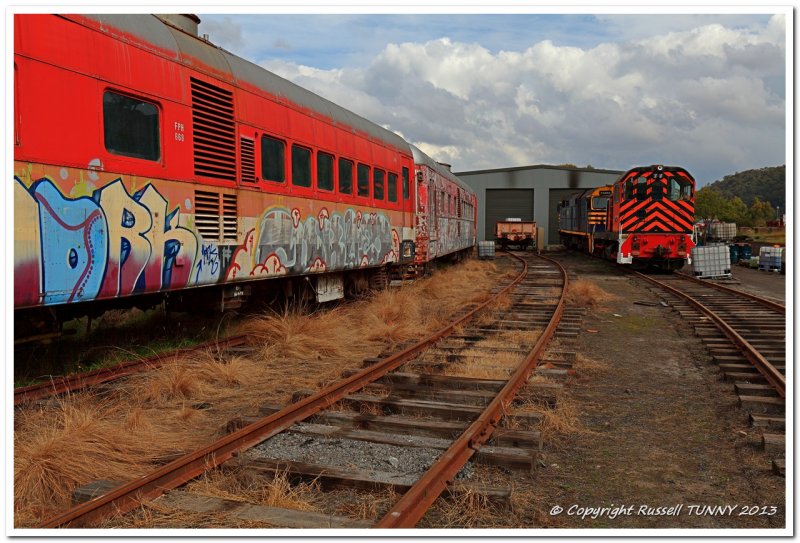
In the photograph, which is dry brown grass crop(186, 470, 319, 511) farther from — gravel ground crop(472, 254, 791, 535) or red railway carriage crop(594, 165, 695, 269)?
red railway carriage crop(594, 165, 695, 269)

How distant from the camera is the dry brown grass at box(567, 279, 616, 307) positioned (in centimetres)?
1346

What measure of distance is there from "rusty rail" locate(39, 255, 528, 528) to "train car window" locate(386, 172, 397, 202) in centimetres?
746

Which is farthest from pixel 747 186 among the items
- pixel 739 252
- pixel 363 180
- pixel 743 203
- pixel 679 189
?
pixel 363 180

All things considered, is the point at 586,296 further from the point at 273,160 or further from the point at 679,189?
the point at 679,189

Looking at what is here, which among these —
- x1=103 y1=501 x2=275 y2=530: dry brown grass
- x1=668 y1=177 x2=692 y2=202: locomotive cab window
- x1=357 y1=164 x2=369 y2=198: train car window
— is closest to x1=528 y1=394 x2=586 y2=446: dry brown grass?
x1=103 y1=501 x2=275 y2=530: dry brown grass

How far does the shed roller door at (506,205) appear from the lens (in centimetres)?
5325

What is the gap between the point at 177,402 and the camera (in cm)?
574

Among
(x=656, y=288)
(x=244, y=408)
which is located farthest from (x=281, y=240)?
(x=656, y=288)

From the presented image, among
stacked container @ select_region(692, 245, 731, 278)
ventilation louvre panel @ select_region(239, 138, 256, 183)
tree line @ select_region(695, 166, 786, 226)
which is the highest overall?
tree line @ select_region(695, 166, 786, 226)

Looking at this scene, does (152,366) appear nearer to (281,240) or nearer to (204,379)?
(204,379)

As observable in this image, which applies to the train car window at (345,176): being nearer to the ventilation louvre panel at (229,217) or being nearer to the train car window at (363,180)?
the train car window at (363,180)

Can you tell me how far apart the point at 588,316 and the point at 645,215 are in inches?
428

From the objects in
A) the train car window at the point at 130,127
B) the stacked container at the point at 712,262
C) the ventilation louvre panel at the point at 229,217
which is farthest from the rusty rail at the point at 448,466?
the stacked container at the point at 712,262

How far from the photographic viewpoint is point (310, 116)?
981cm
